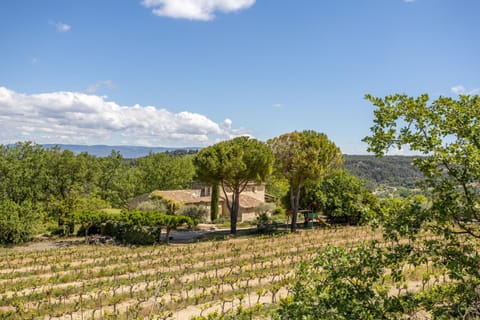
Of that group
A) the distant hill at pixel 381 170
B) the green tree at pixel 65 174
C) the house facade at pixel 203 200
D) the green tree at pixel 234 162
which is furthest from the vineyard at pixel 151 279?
the distant hill at pixel 381 170

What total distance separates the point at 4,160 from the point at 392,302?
39.6 meters

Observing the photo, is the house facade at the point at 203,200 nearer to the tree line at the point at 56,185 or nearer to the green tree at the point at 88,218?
the tree line at the point at 56,185

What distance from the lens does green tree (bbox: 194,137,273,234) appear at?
85.0 feet

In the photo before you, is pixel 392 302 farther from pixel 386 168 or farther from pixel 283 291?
pixel 386 168

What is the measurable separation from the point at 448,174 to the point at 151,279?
12.4 m

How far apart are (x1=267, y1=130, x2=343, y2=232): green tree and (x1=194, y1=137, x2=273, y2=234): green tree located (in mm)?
1172

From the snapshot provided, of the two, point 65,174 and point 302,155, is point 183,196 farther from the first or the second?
point 302,155

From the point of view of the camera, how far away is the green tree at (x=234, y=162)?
25906 millimetres

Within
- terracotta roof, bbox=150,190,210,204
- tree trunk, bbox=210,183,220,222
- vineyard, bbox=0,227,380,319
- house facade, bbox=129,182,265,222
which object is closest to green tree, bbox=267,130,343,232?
vineyard, bbox=0,227,380,319

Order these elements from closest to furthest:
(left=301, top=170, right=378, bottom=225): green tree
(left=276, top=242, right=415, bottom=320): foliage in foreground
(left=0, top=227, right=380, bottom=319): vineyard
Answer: (left=276, top=242, right=415, bottom=320): foliage in foreground, (left=0, top=227, right=380, bottom=319): vineyard, (left=301, top=170, right=378, bottom=225): green tree

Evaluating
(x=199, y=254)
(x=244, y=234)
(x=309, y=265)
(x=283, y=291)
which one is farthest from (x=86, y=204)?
(x=309, y=265)

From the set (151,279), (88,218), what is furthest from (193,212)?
(151,279)

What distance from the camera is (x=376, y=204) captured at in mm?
5043

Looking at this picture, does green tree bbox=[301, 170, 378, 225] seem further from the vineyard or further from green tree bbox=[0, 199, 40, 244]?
green tree bbox=[0, 199, 40, 244]
